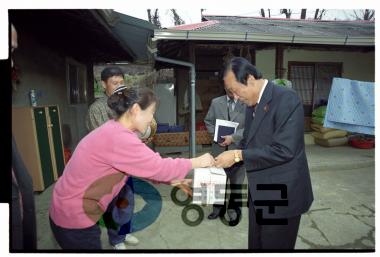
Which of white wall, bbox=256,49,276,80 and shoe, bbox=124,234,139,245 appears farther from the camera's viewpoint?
white wall, bbox=256,49,276,80

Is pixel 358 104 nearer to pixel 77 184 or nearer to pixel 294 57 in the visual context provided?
pixel 294 57

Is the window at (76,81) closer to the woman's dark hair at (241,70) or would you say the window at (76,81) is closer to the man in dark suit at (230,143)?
the man in dark suit at (230,143)

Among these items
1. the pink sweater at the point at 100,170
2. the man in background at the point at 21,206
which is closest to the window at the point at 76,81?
the man in background at the point at 21,206

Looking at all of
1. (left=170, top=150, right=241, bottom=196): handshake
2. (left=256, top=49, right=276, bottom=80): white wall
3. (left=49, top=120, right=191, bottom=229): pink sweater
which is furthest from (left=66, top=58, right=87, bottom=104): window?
(left=49, top=120, right=191, bottom=229): pink sweater

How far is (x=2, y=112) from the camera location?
2.10 metres

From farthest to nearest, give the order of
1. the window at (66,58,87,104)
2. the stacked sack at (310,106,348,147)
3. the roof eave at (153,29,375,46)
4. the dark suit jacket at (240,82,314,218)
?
the window at (66,58,87,104)
the stacked sack at (310,106,348,147)
the roof eave at (153,29,375,46)
the dark suit jacket at (240,82,314,218)

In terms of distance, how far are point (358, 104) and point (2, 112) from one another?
4698 mm

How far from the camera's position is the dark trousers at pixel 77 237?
5.94 feet

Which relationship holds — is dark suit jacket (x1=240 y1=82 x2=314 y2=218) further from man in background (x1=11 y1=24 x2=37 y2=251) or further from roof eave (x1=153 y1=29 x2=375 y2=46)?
roof eave (x1=153 y1=29 x2=375 y2=46)

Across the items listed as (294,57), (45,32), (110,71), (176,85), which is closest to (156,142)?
(176,85)

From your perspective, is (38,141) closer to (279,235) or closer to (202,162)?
(202,162)

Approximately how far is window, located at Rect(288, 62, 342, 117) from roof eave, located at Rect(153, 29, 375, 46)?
67.6 inches

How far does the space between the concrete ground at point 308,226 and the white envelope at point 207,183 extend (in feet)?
3.56

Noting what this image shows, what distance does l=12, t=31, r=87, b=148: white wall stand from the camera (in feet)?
15.9
